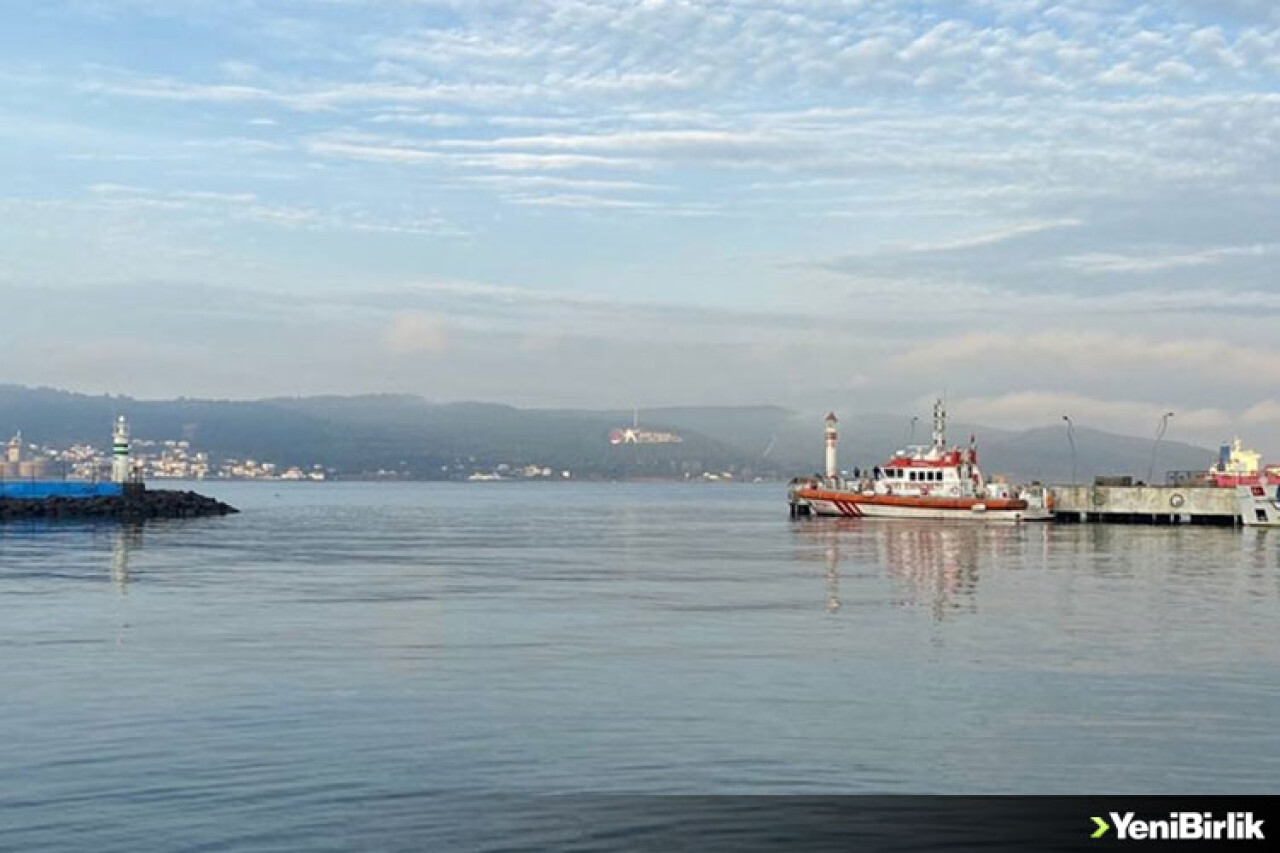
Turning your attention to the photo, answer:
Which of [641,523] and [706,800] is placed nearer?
[706,800]

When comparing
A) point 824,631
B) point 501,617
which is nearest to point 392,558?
point 501,617

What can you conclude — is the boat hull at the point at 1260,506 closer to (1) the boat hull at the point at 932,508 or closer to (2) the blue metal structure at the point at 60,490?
(1) the boat hull at the point at 932,508

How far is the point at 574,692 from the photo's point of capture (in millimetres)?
28391

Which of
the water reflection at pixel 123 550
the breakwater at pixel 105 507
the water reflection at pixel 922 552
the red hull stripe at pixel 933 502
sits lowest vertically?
the water reflection at pixel 123 550

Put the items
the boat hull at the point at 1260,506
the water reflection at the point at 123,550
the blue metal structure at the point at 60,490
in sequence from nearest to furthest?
the water reflection at the point at 123,550
the boat hull at the point at 1260,506
the blue metal structure at the point at 60,490

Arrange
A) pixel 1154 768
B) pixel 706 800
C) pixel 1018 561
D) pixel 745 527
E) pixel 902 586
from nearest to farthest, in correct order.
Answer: pixel 706 800 → pixel 1154 768 → pixel 902 586 → pixel 1018 561 → pixel 745 527

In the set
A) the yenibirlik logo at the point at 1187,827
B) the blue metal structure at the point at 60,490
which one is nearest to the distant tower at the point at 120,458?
the blue metal structure at the point at 60,490

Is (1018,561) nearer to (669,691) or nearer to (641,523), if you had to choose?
(669,691)

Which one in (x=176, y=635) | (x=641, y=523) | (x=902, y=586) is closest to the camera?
(x=176, y=635)

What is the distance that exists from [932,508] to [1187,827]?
113914mm

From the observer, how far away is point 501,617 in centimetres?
4250

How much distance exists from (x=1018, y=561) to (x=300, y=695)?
52.7 meters

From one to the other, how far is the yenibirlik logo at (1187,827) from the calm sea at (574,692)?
2.41 meters

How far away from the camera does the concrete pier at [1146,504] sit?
429ft
